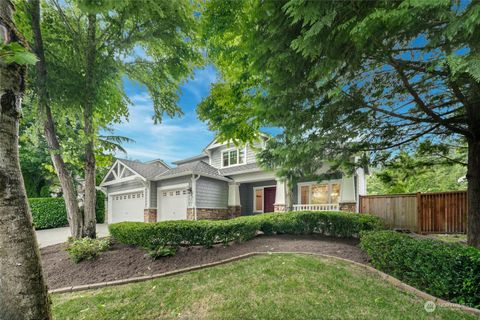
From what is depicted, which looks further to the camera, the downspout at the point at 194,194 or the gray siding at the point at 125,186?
the gray siding at the point at 125,186

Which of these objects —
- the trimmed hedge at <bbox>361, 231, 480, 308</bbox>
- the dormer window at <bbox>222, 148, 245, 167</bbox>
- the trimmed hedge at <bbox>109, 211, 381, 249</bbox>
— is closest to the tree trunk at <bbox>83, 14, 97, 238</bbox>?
the trimmed hedge at <bbox>109, 211, 381, 249</bbox>

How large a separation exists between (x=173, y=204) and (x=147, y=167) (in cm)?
426

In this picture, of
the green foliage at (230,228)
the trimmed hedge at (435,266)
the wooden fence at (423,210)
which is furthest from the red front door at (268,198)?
the trimmed hedge at (435,266)

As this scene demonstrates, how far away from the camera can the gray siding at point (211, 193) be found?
42.0ft

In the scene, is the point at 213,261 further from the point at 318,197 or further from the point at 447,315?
the point at 318,197

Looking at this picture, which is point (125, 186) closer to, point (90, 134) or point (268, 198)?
point (268, 198)

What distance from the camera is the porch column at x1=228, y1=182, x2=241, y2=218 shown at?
14.0 metres

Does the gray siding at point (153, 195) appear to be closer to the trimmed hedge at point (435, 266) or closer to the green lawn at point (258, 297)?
the green lawn at point (258, 297)

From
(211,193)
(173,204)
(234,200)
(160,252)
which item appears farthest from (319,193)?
(160,252)

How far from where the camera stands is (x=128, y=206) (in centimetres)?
1568

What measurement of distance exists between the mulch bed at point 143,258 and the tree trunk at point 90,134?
3.19 ft

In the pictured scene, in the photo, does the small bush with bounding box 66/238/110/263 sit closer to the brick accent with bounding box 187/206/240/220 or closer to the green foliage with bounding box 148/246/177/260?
the green foliage with bounding box 148/246/177/260

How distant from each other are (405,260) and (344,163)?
7.96 ft

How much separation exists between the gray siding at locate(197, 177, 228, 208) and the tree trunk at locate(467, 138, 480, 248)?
1071 cm
